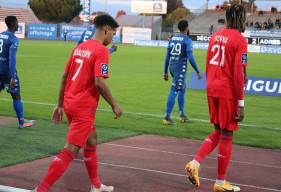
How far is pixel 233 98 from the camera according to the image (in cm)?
642

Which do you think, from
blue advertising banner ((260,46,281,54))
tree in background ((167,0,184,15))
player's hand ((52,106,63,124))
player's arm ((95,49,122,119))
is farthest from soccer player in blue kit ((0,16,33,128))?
tree in background ((167,0,184,15))

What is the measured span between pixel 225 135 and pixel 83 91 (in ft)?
6.21

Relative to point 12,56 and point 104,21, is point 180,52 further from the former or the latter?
point 104,21

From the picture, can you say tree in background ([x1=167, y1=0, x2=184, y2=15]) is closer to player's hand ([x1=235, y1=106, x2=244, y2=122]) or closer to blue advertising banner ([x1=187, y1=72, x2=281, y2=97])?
blue advertising banner ([x1=187, y1=72, x2=281, y2=97])

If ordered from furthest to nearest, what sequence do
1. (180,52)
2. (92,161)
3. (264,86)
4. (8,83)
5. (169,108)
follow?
(264,86) → (180,52) → (169,108) → (8,83) → (92,161)

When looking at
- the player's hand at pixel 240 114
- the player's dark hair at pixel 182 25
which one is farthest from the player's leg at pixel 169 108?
the player's hand at pixel 240 114

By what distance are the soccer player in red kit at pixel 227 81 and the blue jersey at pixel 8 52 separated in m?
4.39

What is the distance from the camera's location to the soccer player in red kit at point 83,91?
5.61 m

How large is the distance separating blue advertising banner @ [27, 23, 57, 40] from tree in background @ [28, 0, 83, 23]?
1212 inches

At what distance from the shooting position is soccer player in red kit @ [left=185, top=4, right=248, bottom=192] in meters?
6.28

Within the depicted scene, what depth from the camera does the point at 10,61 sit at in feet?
31.8

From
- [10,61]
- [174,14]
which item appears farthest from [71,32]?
[10,61]

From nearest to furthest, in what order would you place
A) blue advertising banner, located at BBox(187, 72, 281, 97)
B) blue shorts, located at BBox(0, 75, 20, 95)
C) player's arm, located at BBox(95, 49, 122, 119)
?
1. player's arm, located at BBox(95, 49, 122, 119)
2. blue shorts, located at BBox(0, 75, 20, 95)
3. blue advertising banner, located at BBox(187, 72, 281, 97)

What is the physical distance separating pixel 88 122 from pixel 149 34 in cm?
6427
